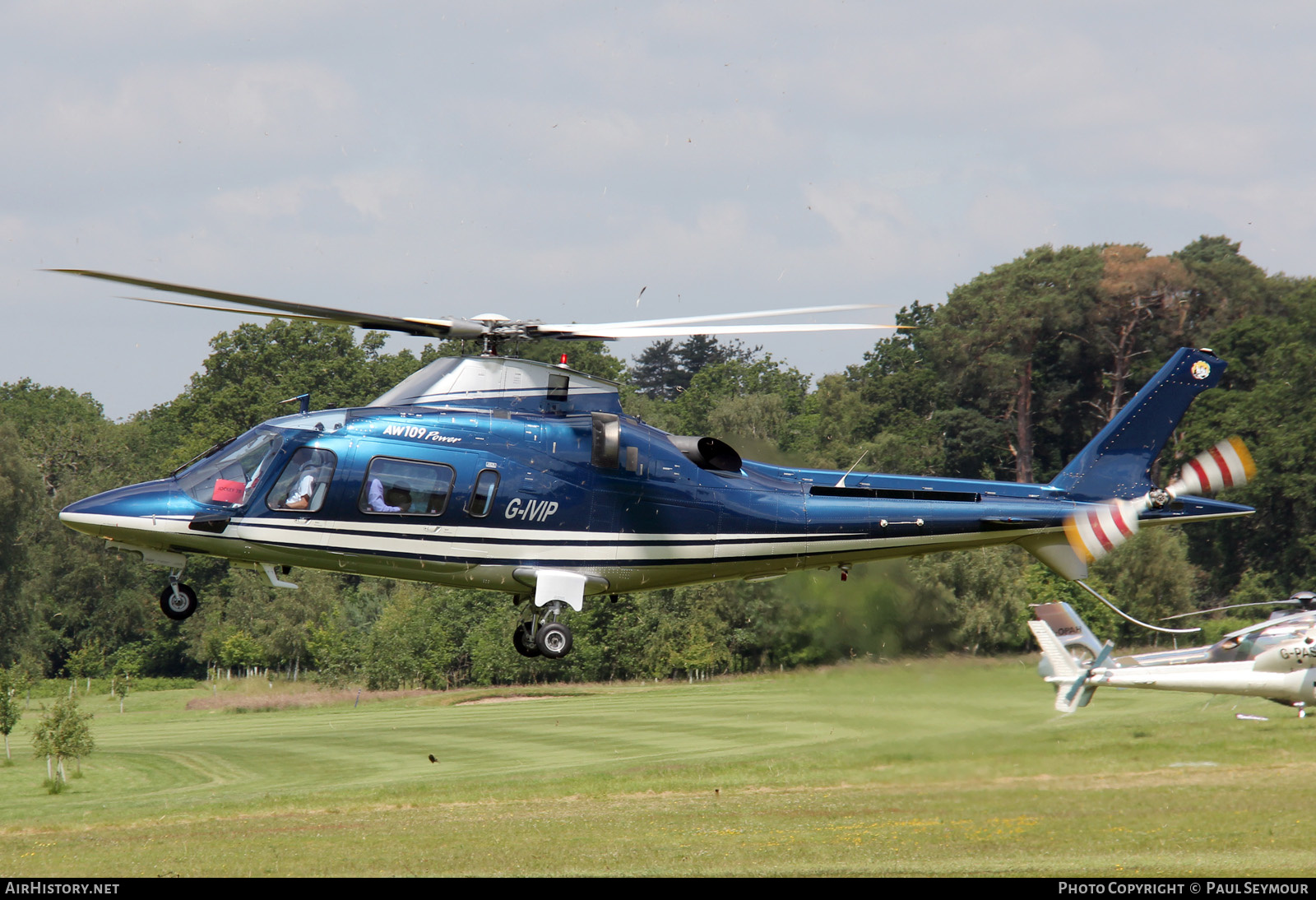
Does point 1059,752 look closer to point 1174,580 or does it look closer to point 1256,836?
point 1256,836

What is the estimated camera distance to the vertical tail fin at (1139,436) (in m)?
18.9

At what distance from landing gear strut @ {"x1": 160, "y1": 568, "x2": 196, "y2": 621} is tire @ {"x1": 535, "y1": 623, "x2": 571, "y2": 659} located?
4.50m

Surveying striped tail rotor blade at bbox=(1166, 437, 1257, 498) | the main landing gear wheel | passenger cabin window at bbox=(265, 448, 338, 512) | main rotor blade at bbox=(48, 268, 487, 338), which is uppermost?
main rotor blade at bbox=(48, 268, 487, 338)

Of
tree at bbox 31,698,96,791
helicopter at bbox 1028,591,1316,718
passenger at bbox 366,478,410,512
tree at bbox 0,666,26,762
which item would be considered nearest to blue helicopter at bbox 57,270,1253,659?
passenger at bbox 366,478,410,512

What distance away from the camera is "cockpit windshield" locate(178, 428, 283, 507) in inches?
631

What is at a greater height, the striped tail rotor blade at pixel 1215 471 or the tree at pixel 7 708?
the striped tail rotor blade at pixel 1215 471

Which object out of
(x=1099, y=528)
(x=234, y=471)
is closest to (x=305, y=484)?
(x=234, y=471)

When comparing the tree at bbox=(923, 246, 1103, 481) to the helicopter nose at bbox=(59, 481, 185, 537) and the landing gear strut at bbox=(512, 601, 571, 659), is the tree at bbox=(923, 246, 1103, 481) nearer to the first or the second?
the landing gear strut at bbox=(512, 601, 571, 659)

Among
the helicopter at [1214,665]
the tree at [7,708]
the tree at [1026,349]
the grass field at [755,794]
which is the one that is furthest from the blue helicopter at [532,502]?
the tree at [1026,349]

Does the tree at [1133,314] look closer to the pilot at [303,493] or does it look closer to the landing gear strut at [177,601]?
the pilot at [303,493]

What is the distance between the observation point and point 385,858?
1457 inches

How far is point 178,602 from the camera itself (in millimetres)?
16312

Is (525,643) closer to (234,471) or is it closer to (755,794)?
(234,471)

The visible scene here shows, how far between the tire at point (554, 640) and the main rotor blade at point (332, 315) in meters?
4.09
